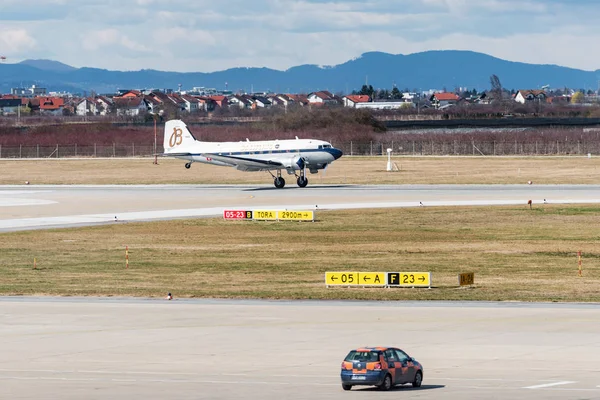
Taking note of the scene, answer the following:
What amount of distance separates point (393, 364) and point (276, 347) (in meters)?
8.75

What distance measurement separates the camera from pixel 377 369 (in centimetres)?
3034

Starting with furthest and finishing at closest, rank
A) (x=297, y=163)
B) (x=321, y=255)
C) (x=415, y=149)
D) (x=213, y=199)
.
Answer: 1. (x=415, y=149)
2. (x=297, y=163)
3. (x=213, y=199)
4. (x=321, y=255)

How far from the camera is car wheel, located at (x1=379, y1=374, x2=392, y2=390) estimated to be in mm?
30591

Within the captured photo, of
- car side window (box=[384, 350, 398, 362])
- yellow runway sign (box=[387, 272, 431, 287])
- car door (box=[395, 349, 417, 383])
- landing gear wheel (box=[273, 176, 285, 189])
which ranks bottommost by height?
car door (box=[395, 349, 417, 383])

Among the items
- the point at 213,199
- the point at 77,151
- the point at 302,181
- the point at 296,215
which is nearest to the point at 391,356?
the point at 296,215

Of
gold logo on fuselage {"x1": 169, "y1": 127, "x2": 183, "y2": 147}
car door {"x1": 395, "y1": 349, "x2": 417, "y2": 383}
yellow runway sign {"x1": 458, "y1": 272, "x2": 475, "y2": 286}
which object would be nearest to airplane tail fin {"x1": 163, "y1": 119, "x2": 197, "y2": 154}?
gold logo on fuselage {"x1": 169, "y1": 127, "x2": 183, "y2": 147}

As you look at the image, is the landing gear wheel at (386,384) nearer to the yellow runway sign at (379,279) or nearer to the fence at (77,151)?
the yellow runway sign at (379,279)

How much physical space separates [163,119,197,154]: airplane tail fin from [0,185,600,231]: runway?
4.72m

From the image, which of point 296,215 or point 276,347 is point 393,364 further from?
point 296,215

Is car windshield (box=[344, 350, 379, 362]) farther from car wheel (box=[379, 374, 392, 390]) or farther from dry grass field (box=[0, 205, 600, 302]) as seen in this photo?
dry grass field (box=[0, 205, 600, 302])

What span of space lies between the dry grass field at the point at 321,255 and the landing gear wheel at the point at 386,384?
19.3 m

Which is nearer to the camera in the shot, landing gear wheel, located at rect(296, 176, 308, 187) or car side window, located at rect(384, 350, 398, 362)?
car side window, located at rect(384, 350, 398, 362)

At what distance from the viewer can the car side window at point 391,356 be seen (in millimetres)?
30745

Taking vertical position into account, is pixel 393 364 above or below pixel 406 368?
above
